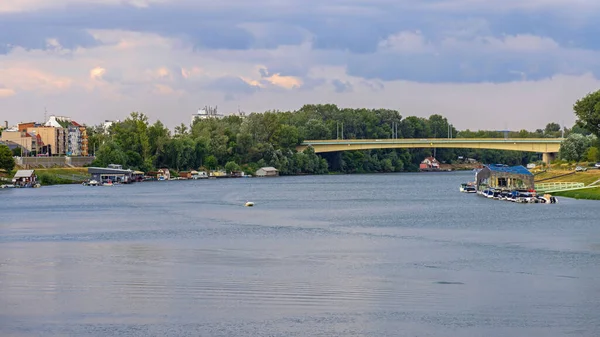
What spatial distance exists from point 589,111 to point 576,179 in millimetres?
15204

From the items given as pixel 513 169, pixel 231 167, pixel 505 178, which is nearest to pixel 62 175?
pixel 231 167

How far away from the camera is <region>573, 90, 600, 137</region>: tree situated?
11856cm

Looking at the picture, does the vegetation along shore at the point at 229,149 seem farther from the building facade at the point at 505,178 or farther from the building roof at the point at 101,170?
the building facade at the point at 505,178

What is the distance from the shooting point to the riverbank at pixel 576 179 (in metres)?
89.4

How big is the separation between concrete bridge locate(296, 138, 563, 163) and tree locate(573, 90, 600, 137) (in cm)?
2839

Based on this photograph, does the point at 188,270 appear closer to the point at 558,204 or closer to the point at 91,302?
the point at 91,302

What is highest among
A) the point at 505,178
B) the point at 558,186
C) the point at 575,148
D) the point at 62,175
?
the point at 575,148

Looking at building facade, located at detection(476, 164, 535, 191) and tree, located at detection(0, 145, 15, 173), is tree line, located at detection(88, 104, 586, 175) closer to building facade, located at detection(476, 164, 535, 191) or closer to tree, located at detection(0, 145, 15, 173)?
tree, located at detection(0, 145, 15, 173)

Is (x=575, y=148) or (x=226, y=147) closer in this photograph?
(x=575, y=148)

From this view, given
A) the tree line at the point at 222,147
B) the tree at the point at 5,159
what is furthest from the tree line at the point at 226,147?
the tree at the point at 5,159

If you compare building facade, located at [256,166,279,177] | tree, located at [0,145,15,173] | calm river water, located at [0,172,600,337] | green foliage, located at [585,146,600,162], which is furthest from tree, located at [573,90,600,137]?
tree, located at [0,145,15,173]

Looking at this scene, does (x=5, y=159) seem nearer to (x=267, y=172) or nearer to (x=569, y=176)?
(x=267, y=172)

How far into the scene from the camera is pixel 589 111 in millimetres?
119500

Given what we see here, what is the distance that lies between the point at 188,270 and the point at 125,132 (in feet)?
399
